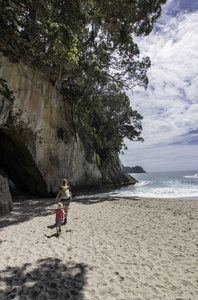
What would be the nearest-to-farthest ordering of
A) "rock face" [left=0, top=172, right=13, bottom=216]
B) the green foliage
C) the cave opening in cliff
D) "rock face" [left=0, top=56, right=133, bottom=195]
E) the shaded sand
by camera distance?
the shaded sand
"rock face" [left=0, top=172, right=13, bottom=216]
the green foliage
"rock face" [left=0, top=56, right=133, bottom=195]
the cave opening in cliff

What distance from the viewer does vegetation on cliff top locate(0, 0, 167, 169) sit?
355 inches

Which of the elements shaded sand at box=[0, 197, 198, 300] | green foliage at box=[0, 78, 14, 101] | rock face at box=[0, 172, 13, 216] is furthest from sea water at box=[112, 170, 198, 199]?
green foliage at box=[0, 78, 14, 101]

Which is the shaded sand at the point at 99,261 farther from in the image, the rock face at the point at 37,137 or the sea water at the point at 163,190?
the sea water at the point at 163,190

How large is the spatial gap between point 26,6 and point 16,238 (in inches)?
429

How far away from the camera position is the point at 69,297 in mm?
2936

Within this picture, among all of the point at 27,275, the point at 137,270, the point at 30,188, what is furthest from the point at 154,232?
the point at 30,188

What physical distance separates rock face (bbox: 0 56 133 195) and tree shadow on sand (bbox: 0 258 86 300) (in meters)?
11.2

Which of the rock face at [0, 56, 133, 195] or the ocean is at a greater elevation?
the rock face at [0, 56, 133, 195]

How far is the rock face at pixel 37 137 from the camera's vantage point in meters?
13.4

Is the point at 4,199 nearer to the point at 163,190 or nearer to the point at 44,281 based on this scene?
the point at 44,281

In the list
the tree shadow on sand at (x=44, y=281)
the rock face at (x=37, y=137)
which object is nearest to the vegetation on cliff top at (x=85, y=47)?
the rock face at (x=37, y=137)

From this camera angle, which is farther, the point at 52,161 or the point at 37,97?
the point at 52,161

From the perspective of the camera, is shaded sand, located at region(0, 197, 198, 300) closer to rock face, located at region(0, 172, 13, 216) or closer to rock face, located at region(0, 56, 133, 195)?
rock face, located at region(0, 172, 13, 216)

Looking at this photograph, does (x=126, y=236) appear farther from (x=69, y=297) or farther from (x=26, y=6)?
(x=26, y=6)
